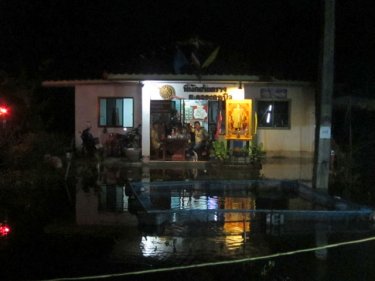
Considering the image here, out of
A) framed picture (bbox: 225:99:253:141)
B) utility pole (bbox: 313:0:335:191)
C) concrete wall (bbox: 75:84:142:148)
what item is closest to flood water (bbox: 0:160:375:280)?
utility pole (bbox: 313:0:335:191)

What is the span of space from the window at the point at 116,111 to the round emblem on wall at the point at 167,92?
1622mm

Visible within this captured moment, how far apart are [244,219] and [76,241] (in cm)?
343

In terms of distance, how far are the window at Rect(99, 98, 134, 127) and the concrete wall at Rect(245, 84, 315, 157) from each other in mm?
5146

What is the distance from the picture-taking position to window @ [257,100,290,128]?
78.2 feet

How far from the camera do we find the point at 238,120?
2203 cm

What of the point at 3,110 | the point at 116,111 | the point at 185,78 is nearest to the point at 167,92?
the point at 185,78

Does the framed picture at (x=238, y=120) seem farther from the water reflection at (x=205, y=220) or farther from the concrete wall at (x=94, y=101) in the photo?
the water reflection at (x=205, y=220)

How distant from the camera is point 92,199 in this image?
48.1ft

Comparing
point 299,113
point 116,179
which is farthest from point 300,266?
point 299,113

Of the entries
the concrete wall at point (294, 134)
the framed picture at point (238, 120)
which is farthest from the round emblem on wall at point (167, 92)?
the concrete wall at point (294, 134)

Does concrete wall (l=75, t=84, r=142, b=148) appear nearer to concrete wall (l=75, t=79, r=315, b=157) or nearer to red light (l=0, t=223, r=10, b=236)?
concrete wall (l=75, t=79, r=315, b=157)

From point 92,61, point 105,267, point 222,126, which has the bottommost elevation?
point 105,267

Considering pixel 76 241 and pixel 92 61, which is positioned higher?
pixel 92 61

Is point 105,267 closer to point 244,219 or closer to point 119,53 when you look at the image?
point 244,219
